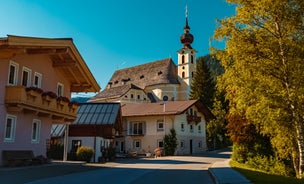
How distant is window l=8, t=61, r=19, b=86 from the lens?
725 inches

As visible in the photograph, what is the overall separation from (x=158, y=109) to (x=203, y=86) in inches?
1002

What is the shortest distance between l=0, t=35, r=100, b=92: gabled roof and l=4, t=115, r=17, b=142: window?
3423 millimetres

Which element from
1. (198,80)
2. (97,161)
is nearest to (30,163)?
(97,161)

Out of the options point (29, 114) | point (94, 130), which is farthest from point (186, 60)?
point (29, 114)

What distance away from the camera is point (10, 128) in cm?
1845

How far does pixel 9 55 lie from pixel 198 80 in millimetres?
56548

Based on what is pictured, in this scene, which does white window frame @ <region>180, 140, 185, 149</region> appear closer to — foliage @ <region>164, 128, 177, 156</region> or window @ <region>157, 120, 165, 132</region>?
foliage @ <region>164, 128, 177, 156</region>

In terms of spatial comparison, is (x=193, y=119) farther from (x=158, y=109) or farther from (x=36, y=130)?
(x=36, y=130)

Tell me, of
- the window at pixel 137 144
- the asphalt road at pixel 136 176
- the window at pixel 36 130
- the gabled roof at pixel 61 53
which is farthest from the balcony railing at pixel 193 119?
the window at pixel 36 130

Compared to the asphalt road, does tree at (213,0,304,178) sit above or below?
above

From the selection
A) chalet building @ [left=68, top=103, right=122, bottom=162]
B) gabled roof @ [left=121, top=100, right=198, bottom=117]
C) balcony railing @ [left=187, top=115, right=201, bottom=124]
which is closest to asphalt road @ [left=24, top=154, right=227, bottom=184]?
chalet building @ [left=68, top=103, right=122, bottom=162]

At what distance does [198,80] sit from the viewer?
7119 cm

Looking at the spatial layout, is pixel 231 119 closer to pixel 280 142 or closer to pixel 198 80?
pixel 280 142

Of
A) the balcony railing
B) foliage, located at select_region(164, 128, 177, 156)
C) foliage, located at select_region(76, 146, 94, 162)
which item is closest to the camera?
foliage, located at select_region(76, 146, 94, 162)
